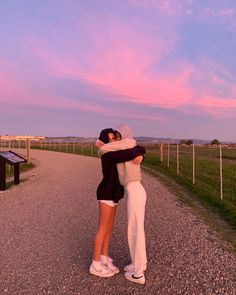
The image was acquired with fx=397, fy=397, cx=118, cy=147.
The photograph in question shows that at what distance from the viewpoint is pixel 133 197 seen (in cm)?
498

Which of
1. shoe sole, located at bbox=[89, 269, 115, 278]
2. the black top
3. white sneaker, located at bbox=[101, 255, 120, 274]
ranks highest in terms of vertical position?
the black top

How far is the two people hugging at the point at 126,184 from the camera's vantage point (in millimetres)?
4926

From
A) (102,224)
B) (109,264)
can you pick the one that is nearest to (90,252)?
(109,264)

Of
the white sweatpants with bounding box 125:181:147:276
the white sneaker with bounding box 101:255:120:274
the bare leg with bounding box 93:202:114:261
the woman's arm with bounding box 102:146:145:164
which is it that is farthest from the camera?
the white sneaker with bounding box 101:255:120:274

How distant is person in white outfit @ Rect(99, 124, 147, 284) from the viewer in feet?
16.2

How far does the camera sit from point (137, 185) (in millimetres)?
5043

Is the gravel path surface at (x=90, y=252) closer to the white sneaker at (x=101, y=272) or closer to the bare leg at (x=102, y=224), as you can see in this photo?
the white sneaker at (x=101, y=272)

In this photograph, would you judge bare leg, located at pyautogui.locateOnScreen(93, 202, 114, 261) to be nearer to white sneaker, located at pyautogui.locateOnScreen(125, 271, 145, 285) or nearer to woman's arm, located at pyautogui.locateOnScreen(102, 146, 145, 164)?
white sneaker, located at pyautogui.locateOnScreen(125, 271, 145, 285)

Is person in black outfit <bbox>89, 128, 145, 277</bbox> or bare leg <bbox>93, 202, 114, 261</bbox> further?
bare leg <bbox>93, 202, 114, 261</bbox>

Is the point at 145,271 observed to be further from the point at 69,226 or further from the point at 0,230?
the point at 0,230

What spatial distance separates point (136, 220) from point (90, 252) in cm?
177

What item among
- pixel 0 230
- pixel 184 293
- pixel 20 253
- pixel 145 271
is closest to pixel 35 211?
pixel 0 230

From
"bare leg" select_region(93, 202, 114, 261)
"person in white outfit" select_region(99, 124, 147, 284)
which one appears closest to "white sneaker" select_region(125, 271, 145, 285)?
"person in white outfit" select_region(99, 124, 147, 284)

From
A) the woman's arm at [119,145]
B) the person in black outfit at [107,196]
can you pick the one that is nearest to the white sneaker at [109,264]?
the person in black outfit at [107,196]
